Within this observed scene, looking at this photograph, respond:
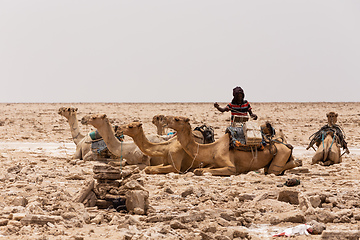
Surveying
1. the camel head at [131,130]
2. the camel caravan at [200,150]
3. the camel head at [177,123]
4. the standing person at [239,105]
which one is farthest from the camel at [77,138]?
the standing person at [239,105]

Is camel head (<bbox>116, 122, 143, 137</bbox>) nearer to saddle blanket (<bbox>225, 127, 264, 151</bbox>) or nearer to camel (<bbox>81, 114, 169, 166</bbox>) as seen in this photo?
camel (<bbox>81, 114, 169, 166</bbox>)

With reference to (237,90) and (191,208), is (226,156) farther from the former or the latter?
(191,208)

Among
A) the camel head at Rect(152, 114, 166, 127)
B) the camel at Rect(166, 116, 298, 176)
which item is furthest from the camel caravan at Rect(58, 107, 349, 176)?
the camel head at Rect(152, 114, 166, 127)

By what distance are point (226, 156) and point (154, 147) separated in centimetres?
163

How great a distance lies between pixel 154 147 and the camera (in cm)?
1184

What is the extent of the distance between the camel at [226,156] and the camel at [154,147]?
31 centimetres

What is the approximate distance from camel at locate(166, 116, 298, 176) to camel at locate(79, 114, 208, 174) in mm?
313

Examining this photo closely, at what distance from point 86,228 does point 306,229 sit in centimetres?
268

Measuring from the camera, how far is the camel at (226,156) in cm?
1144

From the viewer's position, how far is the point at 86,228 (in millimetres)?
6449

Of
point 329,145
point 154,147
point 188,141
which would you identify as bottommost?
point 154,147

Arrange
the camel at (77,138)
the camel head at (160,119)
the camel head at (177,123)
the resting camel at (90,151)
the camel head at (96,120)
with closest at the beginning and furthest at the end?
the camel head at (177,123) < the camel head at (96,120) < the resting camel at (90,151) < the camel head at (160,119) < the camel at (77,138)

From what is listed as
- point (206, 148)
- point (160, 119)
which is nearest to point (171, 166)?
point (206, 148)

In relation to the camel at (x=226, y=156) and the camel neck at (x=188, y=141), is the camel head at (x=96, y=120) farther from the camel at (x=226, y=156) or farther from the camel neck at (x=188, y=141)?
the camel neck at (x=188, y=141)
